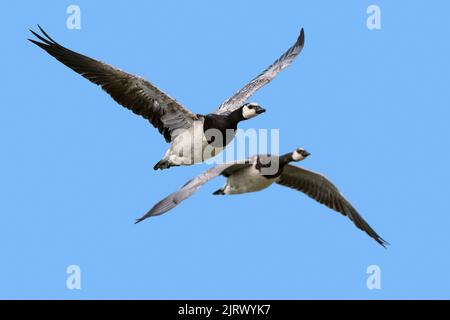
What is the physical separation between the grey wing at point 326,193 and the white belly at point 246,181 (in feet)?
2.75

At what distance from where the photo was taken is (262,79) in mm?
15180

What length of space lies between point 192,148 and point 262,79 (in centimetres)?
278

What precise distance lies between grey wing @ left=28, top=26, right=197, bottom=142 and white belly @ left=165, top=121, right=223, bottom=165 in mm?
168

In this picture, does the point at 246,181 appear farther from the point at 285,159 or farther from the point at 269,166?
the point at 285,159

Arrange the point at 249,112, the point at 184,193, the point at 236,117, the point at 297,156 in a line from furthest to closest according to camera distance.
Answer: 1. the point at 236,117
2. the point at 249,112
3. the point at 297,156
4. the point at 184,193

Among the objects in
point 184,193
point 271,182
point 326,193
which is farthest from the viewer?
point 326,193

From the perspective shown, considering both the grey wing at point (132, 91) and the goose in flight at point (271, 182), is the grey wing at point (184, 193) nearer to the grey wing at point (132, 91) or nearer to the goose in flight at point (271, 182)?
the goose in flight at point (271, 182)

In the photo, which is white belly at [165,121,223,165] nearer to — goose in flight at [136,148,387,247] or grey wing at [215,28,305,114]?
goose in flight at [136,148,387,247]

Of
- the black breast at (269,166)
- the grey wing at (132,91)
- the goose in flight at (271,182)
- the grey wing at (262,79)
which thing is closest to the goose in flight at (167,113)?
the grey wing at (132,91)

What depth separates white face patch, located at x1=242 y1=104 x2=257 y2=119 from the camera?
1282cm

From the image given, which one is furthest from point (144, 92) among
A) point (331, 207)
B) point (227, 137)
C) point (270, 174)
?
point (331, 207)

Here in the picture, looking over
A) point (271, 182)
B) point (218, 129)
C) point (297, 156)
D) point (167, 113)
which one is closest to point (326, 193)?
point (271, 182)

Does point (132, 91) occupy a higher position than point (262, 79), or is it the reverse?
point (262, 79)

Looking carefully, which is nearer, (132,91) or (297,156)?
(297,156)
